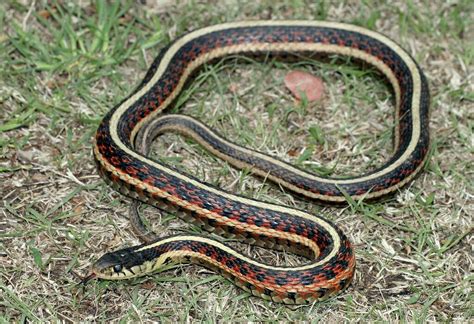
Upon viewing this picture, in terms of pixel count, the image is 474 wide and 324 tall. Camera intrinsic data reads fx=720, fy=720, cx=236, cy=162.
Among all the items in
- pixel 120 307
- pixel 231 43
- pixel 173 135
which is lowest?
pixel 120 307

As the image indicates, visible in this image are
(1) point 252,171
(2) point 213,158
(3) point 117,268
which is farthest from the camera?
(2) point 213,158

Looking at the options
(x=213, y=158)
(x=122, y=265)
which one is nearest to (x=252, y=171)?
(x=213, y=158)

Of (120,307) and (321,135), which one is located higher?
(321,135)

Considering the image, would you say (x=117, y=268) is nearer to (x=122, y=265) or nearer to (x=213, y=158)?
(x=122, y=265)

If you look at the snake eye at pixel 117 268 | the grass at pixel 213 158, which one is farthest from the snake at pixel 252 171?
the grass at pixel 213 158

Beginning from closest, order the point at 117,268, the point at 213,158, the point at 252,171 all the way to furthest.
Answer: the point at 117,268, the point at 252,171, the point at 213,158

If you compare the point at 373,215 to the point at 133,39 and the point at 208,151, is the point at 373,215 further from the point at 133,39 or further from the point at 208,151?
the point at 133,39

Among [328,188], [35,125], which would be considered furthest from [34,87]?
[328,188]

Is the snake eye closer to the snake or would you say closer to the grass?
the snake

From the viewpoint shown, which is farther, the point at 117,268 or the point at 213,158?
the point at 213,158
